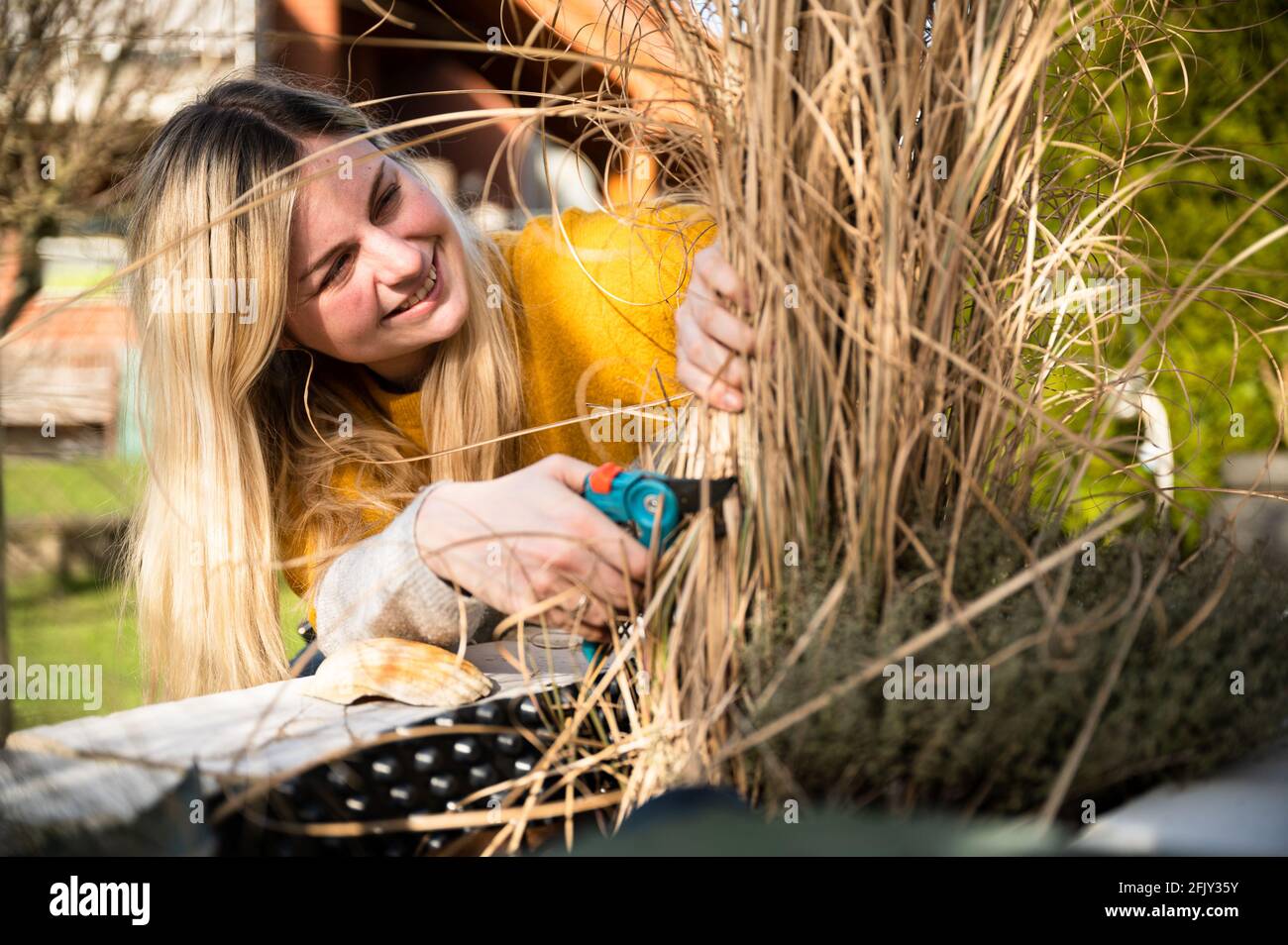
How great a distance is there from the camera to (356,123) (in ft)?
5.26

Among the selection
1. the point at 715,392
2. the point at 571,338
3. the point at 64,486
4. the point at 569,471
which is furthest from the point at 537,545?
the point at 64,486

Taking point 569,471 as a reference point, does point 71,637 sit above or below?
below

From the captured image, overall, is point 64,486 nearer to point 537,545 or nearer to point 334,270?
point 334,270

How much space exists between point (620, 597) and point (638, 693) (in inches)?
3.6

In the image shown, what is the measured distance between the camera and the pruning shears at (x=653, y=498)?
2.32 ft

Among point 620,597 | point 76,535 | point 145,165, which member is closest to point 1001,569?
point 620,597

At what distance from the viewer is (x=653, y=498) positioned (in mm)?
717

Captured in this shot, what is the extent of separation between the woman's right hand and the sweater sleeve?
0.06 ft

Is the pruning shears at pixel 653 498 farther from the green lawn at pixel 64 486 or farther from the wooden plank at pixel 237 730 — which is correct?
the green lawn at pixel 64 486

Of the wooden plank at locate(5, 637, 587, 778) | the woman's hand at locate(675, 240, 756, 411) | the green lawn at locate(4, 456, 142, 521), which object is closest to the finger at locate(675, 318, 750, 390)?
the woman's hand at locate(675, 240, 756, 411)

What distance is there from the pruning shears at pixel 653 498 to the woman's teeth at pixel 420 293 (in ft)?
2.74

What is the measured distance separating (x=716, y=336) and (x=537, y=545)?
0.22 metres

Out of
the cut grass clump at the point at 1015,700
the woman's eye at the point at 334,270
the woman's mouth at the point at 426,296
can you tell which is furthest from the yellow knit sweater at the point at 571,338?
the cut grass clump at the point at 1015,700

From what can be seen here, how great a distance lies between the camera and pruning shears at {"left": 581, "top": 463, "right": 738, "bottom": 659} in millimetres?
707
